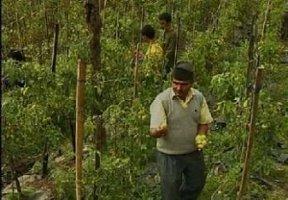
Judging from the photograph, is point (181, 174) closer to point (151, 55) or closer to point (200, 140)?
point (200, 140)

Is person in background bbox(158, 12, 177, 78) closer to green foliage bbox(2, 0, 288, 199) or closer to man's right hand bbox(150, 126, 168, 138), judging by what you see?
green foliage bbox(2, 0, 288, 199)

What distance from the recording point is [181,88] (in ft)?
13.7

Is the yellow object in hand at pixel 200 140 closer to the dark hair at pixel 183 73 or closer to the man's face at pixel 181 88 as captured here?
the man's face at pixel 181 88

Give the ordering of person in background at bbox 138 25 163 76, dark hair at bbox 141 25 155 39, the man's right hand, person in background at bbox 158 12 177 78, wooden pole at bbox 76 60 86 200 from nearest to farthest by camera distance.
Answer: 1. wooden pole at bbox 76 60 86 200
2. the man's right hand
3. person in background at bbox 138 25 163 76
4. dark hair at bbox 141 25 155 39
5. person in background at bbox 158 12 177 78

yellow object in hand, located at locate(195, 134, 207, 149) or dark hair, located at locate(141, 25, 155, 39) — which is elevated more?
dark hair, located at locate(141, 25, 155, 39)

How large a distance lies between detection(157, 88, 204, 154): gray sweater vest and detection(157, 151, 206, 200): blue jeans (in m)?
0.09

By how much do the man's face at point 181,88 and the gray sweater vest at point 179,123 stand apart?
6cm

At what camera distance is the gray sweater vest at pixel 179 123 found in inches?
166

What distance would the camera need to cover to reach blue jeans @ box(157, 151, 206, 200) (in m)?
4.39

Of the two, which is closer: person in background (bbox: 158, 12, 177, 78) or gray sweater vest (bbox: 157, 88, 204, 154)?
gray sweater vest (bbox: 157, 88, 204, 154)

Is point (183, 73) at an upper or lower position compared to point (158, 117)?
upper

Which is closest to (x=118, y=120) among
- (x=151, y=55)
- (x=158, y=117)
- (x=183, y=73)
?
(x=158, y=117)

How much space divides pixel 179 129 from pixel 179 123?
1.9 inches

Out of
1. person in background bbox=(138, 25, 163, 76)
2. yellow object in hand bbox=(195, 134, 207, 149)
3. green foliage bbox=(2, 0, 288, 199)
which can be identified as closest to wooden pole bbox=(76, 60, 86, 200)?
green foliage bbox=(2, 0, 288, 199)
